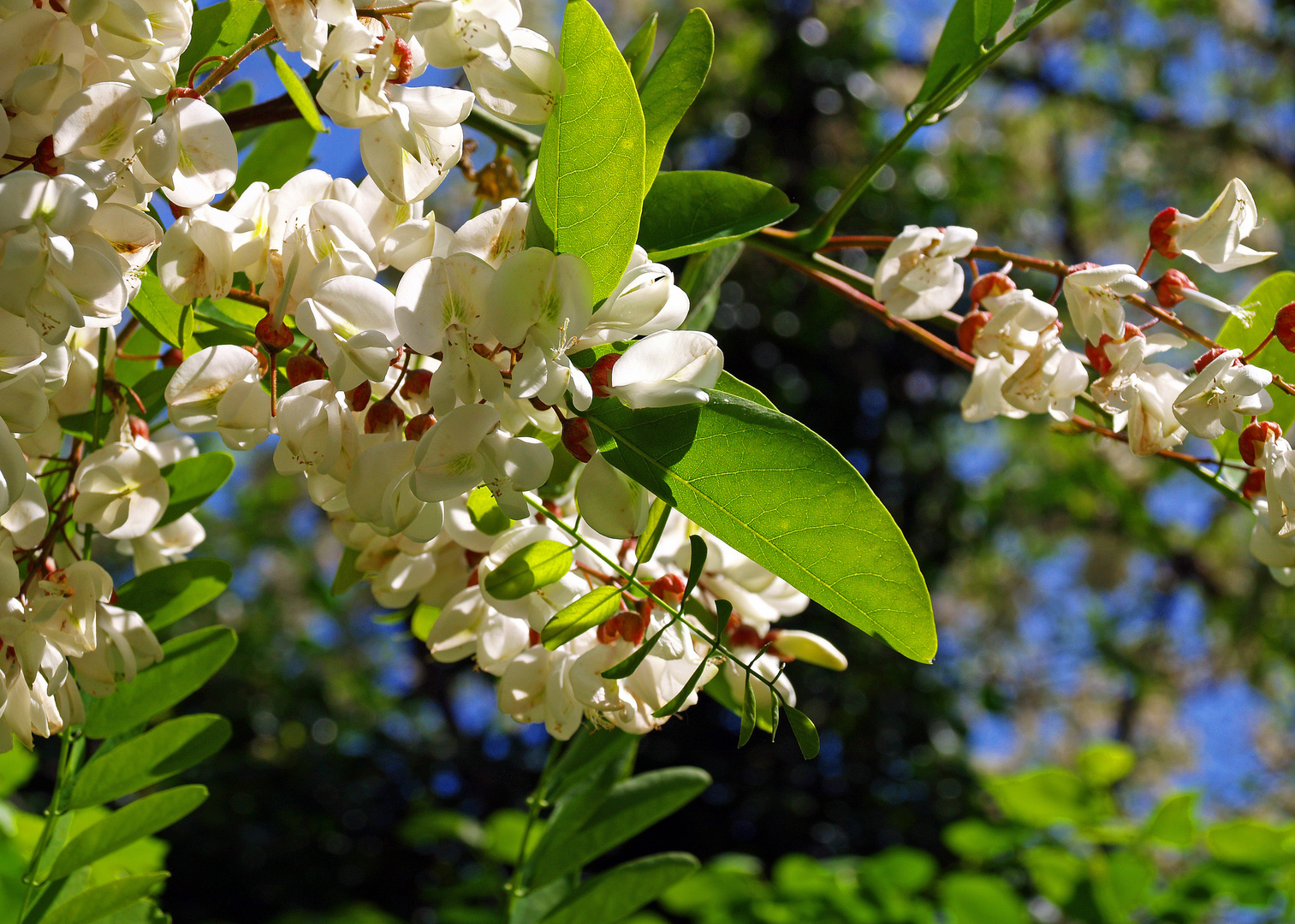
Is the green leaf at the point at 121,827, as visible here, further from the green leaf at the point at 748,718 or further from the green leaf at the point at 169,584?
the green leaf at the point at 748,718

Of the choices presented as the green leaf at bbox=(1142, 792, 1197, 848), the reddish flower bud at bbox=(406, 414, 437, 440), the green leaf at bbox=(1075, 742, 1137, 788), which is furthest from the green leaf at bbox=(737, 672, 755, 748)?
the green leaf at bbox=(1075, 742, 1137, 788)

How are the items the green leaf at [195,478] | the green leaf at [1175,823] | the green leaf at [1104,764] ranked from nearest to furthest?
the green leaf at [195,478] < the green leaf at [1175,823] < the green leaf at [1104,764]

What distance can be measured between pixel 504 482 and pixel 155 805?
34 cm

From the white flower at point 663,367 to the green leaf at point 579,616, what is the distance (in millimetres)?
99

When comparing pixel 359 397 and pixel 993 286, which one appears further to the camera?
pixel 993 286

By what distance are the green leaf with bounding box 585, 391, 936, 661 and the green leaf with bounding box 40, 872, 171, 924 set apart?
1.08ft

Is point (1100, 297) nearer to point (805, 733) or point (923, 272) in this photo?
point (923, 272)

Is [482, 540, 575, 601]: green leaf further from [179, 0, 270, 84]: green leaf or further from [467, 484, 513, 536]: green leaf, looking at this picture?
[179, 0, 270, 84]: green leaf

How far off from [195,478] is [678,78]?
32cm

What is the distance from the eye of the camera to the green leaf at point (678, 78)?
382mm

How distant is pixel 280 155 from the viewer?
596 millimetres

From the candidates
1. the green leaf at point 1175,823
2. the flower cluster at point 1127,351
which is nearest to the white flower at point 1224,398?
the flower cluster at point 1127,351

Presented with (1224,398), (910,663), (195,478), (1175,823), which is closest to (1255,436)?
(1224,398)

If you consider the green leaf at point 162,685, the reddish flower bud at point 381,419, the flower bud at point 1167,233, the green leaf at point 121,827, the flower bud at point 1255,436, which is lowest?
the green leaf at point 121,827
